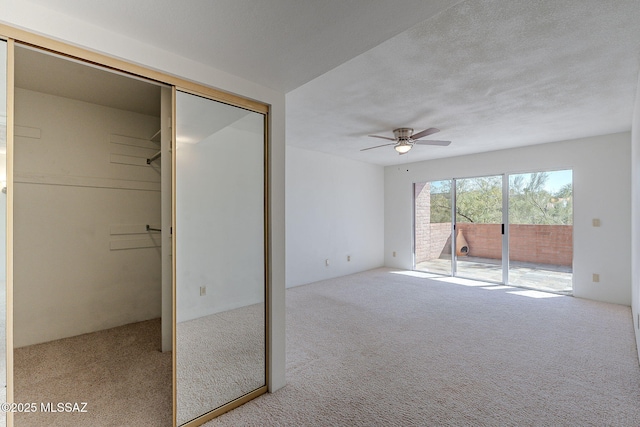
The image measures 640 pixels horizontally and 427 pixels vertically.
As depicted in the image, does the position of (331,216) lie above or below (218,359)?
above

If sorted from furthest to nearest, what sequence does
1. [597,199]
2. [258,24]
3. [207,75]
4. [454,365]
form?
[597,199]
[454,365]
[207,75]
[258,24]

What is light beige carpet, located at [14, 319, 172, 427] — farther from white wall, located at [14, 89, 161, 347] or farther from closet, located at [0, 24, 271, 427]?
white wall, located at [14, 89, 161, 347]

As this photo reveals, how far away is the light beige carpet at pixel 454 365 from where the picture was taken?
190 centimetres

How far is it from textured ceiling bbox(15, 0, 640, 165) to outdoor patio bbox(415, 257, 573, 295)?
2.38 meters

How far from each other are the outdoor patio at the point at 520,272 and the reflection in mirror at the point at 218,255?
4985mm

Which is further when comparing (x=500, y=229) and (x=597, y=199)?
(x=500, y=229)

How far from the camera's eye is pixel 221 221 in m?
2.04

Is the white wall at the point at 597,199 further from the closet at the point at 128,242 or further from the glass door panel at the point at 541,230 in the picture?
the closet at the point at 128,242

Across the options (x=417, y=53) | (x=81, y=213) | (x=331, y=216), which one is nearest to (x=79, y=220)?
(x=81, y=213)

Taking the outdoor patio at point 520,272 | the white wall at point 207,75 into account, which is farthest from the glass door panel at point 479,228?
the white wall at point 207,75

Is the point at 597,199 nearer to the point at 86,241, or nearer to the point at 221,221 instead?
the point at 221,221

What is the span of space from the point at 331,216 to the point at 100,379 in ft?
13.9

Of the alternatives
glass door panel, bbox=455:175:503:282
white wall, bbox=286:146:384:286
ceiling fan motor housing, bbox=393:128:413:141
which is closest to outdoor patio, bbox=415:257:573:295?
glass door panel, bbox=455:175:503:282

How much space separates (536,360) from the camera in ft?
8.51
